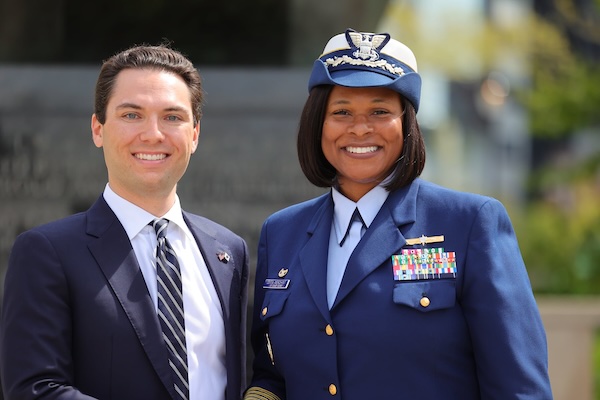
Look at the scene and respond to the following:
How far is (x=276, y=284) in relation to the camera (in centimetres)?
344

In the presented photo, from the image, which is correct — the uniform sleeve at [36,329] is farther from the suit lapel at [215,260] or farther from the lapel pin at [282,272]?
the lapel pin at [282,272]

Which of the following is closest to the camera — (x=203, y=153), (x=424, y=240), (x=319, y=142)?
(x=424, y=240)

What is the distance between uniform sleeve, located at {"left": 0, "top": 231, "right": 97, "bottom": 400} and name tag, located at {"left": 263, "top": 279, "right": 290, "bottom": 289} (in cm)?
70

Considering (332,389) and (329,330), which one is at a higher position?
(329,330)

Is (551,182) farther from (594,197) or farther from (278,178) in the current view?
(278,178)

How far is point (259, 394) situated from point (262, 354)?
20 centimetres

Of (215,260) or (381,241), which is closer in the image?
(381,241)

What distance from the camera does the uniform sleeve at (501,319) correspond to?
10.1 feet

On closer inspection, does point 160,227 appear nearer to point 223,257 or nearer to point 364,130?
point 223,257

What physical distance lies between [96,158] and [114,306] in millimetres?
3289

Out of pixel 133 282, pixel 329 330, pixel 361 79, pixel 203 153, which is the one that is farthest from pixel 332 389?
pixel 203 153

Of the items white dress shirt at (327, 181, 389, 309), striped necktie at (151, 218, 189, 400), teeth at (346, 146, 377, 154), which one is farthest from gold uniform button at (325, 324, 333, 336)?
teeth at (346, 146, 377, 154)

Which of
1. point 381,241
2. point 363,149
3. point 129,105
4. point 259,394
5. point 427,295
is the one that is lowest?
point 259,394

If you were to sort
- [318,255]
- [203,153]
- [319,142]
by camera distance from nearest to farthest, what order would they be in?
[318,255]
[319,142]
[203,153]
